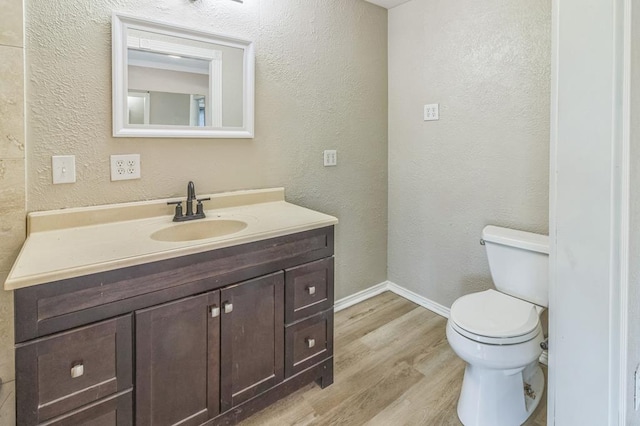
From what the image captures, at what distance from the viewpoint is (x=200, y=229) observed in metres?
1.65

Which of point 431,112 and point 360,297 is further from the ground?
point 431,112

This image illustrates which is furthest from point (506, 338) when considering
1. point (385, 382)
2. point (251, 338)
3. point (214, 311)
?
point (214, 311)

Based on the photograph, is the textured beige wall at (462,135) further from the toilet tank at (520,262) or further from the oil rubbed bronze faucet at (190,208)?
the oil rubbed bronze faucet at (190,208)

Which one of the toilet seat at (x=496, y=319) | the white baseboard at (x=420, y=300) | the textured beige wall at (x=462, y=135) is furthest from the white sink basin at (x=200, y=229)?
the white baseboard at (x=420, y=300)

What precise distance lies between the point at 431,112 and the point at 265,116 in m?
1.10

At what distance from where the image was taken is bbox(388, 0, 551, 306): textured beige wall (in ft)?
6.12

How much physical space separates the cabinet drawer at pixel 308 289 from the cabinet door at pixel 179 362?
13.2 inches

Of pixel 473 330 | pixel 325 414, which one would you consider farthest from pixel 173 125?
pixel 473 330

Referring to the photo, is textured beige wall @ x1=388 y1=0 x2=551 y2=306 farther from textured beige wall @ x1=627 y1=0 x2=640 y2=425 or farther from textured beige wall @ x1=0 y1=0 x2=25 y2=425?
textured beige wall @ x1=0 y1=0 x2=25 y2=425

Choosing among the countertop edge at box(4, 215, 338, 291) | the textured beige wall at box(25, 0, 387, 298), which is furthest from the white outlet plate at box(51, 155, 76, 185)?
the countertop edge at box(4, 215, 338, 291)

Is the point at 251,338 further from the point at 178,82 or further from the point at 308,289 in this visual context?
the point at 178,82

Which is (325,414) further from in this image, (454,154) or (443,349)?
(454,154)

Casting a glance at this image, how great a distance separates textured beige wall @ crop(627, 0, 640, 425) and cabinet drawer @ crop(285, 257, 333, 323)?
112 cm

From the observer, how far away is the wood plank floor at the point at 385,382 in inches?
61.9
